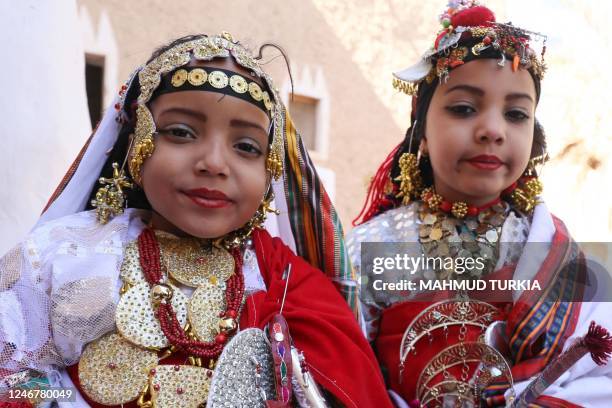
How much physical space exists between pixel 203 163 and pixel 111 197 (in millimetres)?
360

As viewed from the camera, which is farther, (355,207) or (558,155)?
(355,207)

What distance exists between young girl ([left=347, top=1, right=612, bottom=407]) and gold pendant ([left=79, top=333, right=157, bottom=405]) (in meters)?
0.86

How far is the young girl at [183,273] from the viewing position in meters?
1.80

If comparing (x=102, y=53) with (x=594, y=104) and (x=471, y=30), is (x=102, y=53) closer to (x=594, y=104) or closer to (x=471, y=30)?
(x=471, y=30)

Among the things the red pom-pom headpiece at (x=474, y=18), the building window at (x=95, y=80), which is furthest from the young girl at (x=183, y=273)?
the building window at (x=95, y=80)

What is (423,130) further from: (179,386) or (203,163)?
(179,386)

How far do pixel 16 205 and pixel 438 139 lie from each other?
153 cm

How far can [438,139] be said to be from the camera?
255 centimetres

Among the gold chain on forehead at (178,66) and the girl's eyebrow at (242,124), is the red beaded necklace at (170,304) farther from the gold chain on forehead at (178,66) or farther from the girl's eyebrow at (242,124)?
the girl's eyebrow at (242,124)

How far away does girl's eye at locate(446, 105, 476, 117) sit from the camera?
97.9 inches

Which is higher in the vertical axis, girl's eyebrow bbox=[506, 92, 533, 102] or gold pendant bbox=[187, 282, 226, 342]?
girl's eyebrow bbox=[506, 92, 533, 102]

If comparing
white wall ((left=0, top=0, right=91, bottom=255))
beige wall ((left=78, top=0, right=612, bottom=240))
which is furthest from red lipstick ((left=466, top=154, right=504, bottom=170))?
beige wall ((left=78, top=0, right=612, bottom=240))

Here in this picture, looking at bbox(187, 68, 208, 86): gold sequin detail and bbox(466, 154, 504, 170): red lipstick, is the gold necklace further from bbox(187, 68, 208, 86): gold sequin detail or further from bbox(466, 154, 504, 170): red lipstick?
bbox(187, 68, 208, 86): gold sequin detail

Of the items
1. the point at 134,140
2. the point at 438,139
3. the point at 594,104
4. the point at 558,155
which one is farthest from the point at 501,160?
the point at 594,104
